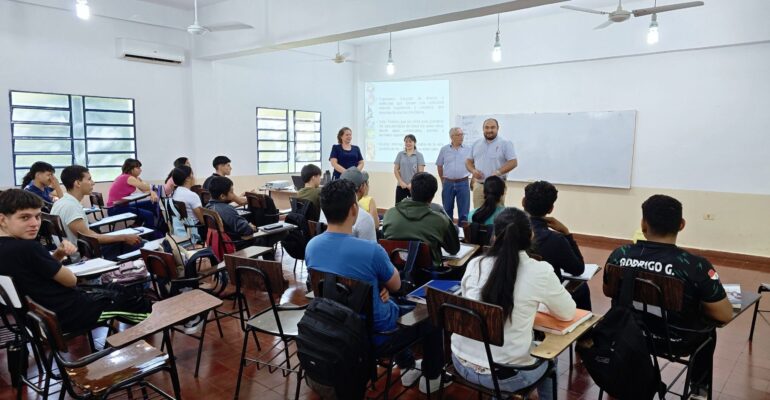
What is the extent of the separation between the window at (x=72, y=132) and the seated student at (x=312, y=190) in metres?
3.68

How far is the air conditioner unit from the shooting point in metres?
6.36

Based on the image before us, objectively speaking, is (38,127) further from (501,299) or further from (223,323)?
(501,299)

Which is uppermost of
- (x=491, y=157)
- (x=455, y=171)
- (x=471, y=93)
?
(x=471, y=93)

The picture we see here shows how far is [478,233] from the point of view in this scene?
3412 millimetres

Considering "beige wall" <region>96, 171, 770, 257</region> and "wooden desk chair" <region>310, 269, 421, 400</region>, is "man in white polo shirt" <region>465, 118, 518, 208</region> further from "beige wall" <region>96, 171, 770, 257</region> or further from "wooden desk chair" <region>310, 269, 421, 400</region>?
"wooden desk chair" <region>310, 269, 421, 400</region>

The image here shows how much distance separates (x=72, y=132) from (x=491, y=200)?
5783mm

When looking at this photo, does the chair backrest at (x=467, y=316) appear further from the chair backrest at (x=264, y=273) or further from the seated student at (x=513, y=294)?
the chair backrest at (x=264, y=273)

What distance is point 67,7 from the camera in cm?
592

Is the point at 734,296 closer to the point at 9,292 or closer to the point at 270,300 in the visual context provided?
the point at 270,300

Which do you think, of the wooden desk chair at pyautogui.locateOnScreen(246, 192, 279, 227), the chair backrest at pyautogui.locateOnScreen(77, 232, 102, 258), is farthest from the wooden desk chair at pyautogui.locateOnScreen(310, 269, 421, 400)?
the wooden desk chair at pyautogui.locateOnScreen(246, 192, 279, 227)

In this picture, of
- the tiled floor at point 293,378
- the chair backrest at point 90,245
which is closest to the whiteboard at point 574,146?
the tiled floor at point 293,378

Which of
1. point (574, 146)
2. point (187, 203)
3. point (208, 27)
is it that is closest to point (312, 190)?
point (187, 203)

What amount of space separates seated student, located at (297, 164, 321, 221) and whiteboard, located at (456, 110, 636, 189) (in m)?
4.00


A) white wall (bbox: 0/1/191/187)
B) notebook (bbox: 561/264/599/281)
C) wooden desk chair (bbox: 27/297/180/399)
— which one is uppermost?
white wall (bbox: 0/1/191/187)
